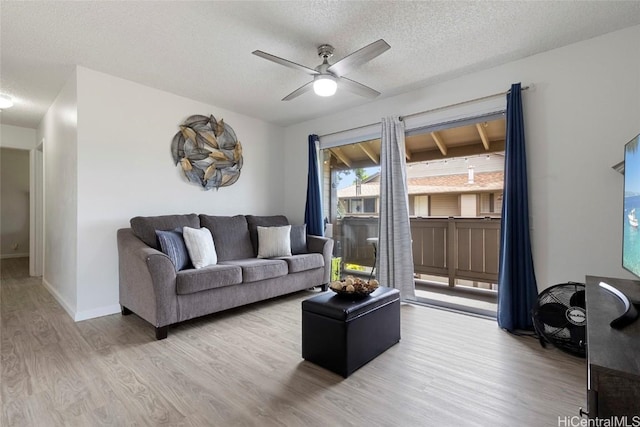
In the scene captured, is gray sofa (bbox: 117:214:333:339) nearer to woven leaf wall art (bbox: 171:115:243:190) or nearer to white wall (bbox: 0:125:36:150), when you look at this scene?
woven leaf wall art (bbox: 171:115:243:190)

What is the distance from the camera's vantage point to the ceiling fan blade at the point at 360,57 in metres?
2.01

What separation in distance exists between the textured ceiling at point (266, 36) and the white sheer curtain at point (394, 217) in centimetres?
62

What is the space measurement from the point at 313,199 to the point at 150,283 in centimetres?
246

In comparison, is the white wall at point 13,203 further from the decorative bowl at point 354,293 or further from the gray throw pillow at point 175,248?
the decorative bowl at point 354,293

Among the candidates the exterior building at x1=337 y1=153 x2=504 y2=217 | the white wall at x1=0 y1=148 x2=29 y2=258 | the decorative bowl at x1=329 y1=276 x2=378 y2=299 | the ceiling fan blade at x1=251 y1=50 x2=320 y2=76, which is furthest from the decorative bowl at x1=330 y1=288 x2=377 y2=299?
the white wall at x1=0 y1=148 x2=29 y2=258

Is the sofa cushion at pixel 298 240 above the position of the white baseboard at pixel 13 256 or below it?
above

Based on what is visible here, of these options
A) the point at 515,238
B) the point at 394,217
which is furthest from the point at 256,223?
the point at 515,238

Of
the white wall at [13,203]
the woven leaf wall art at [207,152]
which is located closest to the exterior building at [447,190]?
the woven leaf wall art at [207,152]

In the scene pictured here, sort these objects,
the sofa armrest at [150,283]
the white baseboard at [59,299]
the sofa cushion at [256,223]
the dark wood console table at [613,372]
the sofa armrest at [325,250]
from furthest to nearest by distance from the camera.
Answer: the sofa armrest at [325,250] < the sofa cushion at [256,223] < the white baseboard at [59,299] < the sofa armrest at [150,283] < the dark wood console table at [613,372]

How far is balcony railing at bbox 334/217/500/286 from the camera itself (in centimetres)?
403

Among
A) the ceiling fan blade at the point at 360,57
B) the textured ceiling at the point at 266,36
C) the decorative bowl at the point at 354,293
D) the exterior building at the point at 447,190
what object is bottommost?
the decorative bowl at the point at 354,293

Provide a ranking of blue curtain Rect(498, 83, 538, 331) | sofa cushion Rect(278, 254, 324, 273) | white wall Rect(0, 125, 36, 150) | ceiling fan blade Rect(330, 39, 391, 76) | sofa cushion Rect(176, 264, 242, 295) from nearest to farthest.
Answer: ceiling fan blade Rect(330, 39, 391, 76) → sofa cushion Rect(176, 264, 242, 295) → blue curtain Rect(498, 83, 538, 331) → sofa cushion Rect(278, 254, 324, 273) → white wall Rect(0, 125, 36, 150)

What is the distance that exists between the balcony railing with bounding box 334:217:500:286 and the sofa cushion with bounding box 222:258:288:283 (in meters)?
1.55

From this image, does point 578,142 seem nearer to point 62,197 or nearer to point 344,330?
point 344,330
